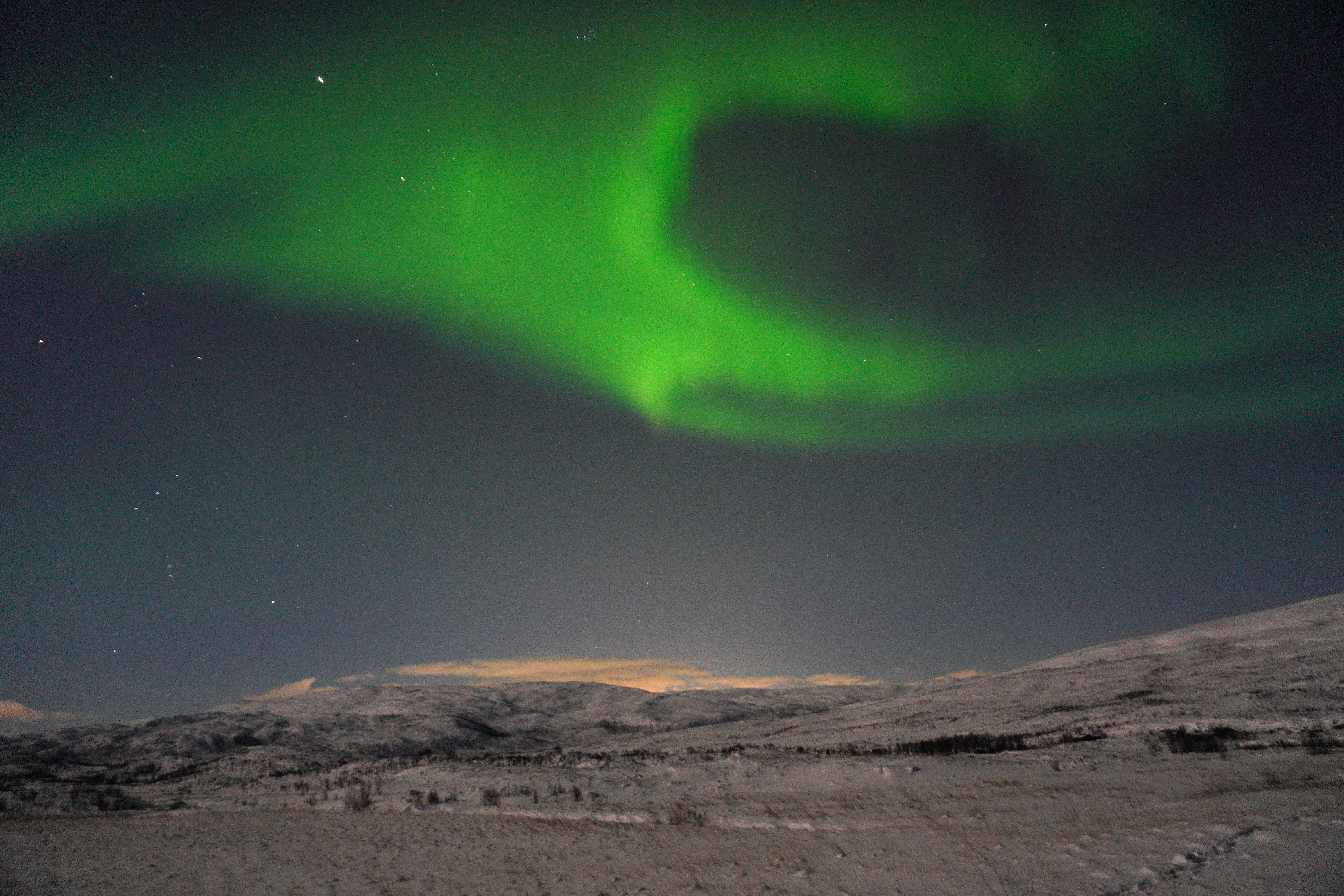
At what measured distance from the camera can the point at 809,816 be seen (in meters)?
16.8

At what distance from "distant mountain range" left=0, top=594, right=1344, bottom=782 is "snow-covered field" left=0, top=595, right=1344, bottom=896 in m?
0.72

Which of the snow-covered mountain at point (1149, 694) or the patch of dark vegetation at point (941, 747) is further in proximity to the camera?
the snow-covered mountain at point (1149, 694)

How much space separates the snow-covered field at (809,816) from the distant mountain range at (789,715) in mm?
719

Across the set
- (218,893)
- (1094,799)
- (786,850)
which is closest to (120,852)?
(218,893)

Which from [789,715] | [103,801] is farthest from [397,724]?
[103,801]

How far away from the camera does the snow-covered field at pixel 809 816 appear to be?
1089cm

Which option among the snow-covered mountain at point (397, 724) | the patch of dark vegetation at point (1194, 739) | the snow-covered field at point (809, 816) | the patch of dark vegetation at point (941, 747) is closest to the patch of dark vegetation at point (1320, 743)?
the snow-covered field at point (809, 816)

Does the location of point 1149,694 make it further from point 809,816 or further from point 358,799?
point 358,799

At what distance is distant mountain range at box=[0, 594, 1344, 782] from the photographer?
38.3 meters

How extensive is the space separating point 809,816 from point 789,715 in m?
126

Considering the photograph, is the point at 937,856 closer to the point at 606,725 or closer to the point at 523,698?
the point at 606,725

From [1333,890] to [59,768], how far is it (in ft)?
348

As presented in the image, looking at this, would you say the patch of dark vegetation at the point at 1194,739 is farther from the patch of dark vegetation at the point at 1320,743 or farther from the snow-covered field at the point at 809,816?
the patch of dark vegetation at the point at 1320,743

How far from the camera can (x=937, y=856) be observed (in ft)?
38.6
